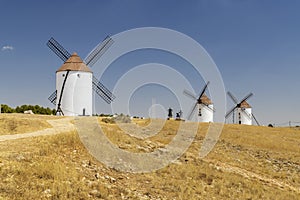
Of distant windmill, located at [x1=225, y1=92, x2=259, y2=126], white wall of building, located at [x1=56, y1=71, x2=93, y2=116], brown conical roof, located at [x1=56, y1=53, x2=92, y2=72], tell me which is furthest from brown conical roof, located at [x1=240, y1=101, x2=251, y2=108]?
white wall of building, located at [x1=56, y1=71, x2=93, y2=116]

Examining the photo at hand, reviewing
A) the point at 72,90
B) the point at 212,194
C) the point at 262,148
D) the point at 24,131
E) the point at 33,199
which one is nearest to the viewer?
the point at 33,199

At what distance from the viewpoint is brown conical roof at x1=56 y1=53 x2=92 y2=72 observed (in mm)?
43406

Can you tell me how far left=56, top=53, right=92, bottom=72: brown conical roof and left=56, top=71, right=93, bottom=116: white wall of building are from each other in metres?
0.55

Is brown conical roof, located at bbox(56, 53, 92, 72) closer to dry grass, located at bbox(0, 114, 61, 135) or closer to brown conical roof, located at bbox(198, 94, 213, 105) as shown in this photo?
dry grass, located at bbox(0, 114, 61, 135)

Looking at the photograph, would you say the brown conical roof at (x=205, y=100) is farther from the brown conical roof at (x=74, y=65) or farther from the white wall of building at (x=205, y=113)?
the brown conical roof at (x=74, y=65)

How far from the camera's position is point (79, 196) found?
9875 mm

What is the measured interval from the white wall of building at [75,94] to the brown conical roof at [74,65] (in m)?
0.55

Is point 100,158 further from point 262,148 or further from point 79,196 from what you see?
point 262,148

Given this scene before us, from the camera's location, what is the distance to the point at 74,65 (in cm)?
4388

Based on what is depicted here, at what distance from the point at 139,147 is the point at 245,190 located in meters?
5.93

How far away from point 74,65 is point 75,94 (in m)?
4.13

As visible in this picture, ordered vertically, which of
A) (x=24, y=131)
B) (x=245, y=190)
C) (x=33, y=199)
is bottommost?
(x=245, y=190)

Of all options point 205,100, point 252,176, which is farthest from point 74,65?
point 205,100

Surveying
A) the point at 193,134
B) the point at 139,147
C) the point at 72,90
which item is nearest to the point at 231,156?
the point at 139,147
